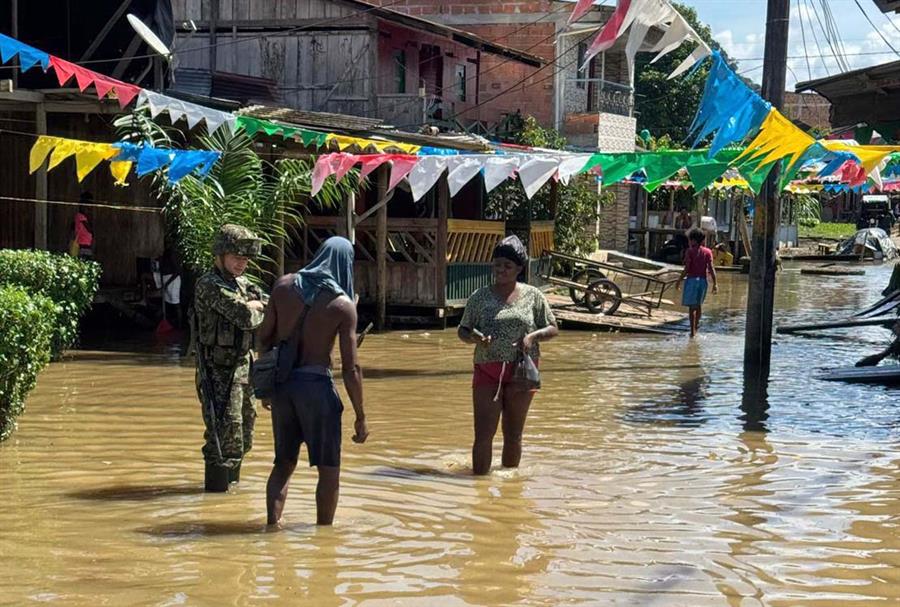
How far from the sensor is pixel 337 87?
24.3 m

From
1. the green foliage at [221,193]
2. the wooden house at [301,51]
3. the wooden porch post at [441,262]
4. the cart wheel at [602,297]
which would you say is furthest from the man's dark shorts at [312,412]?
the wooden house at [301,51]

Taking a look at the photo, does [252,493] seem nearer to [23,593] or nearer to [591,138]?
[23,593]

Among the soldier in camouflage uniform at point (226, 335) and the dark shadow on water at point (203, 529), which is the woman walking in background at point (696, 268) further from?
the dark shadow on water at point (203, 529)

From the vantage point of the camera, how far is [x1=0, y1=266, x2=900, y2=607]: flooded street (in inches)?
217

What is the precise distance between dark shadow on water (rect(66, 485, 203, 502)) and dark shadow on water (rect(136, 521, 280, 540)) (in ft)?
2.35

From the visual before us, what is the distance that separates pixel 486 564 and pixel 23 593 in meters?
2.22

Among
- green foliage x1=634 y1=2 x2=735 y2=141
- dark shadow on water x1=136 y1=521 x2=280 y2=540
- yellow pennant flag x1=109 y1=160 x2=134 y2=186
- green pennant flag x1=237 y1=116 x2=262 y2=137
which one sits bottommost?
dark shadow on water x1=136 y1=521 x2=280 y2=540

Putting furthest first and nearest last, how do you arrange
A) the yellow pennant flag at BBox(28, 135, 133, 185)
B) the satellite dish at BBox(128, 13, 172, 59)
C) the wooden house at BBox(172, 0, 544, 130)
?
the wooden house at BBox(172, 0, 544, 130), the satellite dish at BBox(128, 13, 172, 59), the yellow pennant flag at BBox(28, 135, 133, 185)

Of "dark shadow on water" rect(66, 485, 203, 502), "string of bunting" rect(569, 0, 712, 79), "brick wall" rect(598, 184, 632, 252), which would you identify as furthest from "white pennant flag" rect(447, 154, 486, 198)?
"brick wall" rect(598, 184, 632, 252)

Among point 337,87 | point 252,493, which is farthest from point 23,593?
point 337,87

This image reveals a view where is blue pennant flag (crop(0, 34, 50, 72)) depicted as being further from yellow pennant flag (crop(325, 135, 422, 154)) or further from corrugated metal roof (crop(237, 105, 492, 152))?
yellow pennant flag (crop(325, 135, 422, 154))

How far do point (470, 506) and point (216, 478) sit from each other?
1582mm

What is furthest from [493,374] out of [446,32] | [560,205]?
[446,32]

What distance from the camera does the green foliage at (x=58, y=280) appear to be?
474 inches
